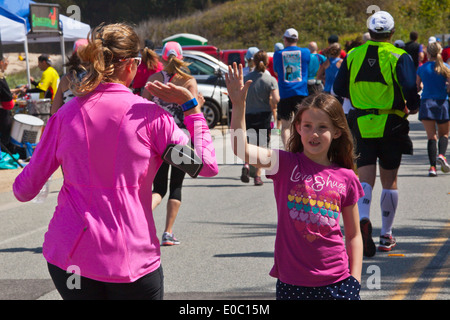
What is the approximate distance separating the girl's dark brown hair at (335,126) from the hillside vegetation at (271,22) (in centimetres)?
5254

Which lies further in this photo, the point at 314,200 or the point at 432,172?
the point at 432,172

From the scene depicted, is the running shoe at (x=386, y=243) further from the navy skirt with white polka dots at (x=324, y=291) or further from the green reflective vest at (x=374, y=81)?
the navy skirt with white polka dots at (x=324, y=291)

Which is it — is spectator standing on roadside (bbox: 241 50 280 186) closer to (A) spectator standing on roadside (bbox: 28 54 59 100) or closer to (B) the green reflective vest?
(B) the green reflective vest

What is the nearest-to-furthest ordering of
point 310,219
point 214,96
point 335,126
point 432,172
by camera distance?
point 310,219
point 335,126
point 432,172
point 214,96

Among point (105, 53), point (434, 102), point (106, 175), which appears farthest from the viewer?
point (434, 102)

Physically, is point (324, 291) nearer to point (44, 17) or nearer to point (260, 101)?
point (260, 101)

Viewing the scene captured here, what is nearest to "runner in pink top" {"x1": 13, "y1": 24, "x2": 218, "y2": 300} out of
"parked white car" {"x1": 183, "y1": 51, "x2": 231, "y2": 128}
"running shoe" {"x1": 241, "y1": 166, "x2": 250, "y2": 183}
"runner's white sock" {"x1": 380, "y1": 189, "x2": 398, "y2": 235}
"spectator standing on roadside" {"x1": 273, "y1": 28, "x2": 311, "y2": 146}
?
"runner's white sock" {"x1": 380, "y1": 189, "x2": 398, "y2": 235}

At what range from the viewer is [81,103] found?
287 cm

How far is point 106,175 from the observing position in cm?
277

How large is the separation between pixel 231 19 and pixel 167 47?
2325 inches

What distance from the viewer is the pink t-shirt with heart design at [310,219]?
329 cm

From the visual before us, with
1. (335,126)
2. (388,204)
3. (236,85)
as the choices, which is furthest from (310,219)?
(388,204)

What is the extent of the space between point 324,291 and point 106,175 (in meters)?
1.16
